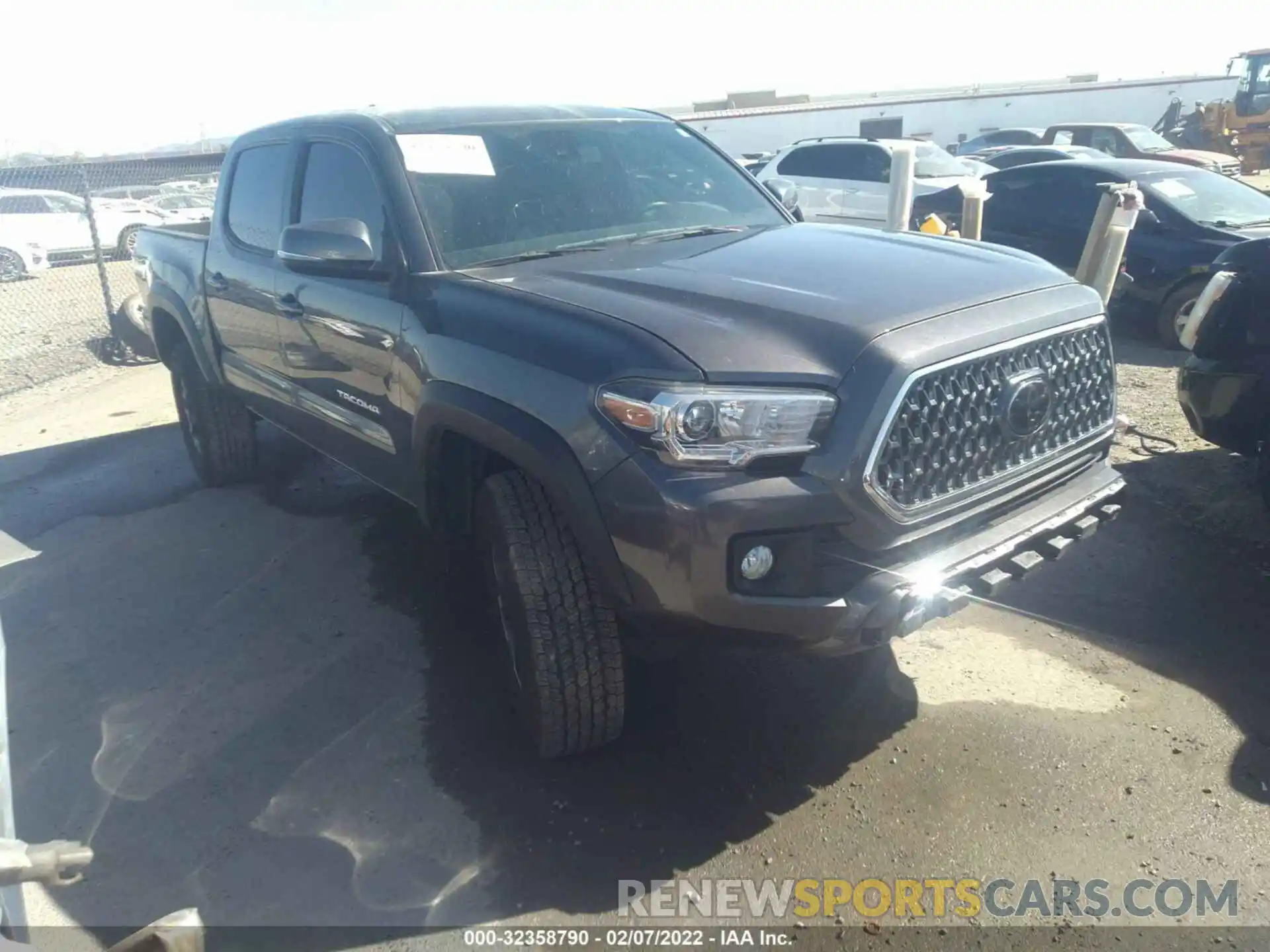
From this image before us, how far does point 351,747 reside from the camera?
3312 mm

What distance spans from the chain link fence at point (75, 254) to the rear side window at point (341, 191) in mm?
5512

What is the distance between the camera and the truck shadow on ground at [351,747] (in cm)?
274

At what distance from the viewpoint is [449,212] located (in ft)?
11.4

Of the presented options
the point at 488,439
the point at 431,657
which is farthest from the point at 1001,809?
the point at 431,657

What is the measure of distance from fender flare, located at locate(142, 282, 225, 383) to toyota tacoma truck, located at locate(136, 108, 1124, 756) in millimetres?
1333

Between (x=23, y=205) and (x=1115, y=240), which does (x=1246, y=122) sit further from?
(x=23, y=205)

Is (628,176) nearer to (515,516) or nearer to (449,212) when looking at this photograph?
(449,212)

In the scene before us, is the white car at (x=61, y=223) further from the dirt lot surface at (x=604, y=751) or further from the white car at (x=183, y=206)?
the dirt lot surface at (x=604, y=751)

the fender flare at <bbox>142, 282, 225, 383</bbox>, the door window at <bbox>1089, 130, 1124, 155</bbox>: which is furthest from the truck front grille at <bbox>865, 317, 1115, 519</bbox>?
the door window at <bbox>1089, 130, 1124, 155</bbox>

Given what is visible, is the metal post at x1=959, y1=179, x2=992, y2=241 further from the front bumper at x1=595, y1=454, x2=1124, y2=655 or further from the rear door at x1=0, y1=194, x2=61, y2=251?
the rear door at x1=0, y1=194, x2=61, y2=251

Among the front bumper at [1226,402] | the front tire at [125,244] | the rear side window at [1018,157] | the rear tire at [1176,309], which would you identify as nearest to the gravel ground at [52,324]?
the front tire at [125,244]

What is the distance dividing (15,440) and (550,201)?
566cm

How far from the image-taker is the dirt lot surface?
270 cm

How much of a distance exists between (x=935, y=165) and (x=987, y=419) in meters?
12.3
